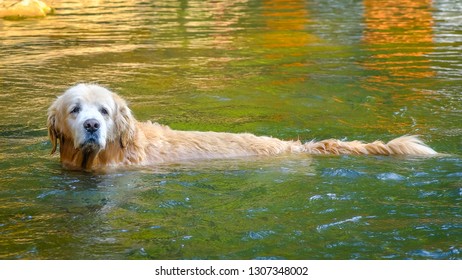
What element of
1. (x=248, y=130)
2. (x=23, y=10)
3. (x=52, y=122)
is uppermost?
(x=52, y=122)

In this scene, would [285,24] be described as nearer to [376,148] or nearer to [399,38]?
[399,38]

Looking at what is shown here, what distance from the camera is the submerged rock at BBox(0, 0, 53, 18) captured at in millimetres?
30047

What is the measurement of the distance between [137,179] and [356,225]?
2.96m

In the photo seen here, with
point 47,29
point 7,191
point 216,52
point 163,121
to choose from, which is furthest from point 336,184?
point 47,29

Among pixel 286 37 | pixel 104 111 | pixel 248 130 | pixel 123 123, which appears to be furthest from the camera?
pixel 286 37

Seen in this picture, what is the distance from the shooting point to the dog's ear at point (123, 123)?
9445 millimetres

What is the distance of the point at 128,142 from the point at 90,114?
0.80m

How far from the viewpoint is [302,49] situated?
20375mm

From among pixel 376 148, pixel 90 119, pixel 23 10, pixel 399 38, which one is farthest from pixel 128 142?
pixel 23 10

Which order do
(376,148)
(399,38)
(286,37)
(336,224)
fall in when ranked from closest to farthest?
(336,224)
(376,148)
(399,38)
(286,37)

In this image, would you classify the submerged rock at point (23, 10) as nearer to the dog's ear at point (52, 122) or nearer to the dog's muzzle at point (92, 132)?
the dog's ear at point (52, 122)

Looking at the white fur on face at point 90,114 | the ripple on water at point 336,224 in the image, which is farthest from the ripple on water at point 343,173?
the white fur on face at point 90,114

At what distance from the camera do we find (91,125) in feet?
29.4
